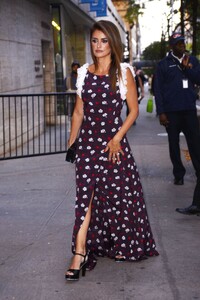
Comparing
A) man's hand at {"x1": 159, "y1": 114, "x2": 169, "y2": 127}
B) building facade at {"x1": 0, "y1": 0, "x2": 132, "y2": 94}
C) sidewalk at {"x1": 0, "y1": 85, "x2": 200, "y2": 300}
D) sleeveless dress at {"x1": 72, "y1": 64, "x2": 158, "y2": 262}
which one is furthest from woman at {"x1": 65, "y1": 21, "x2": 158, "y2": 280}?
building facade at {"x1": 0, "y1": 0, "x2": 132, "y2": 94}

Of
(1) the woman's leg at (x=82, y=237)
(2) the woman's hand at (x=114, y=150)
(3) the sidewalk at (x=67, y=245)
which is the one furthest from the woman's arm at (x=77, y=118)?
(3) the sidewalk at (x=67, y=245)

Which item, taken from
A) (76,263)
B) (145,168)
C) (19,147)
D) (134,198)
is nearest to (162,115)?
(145,168)

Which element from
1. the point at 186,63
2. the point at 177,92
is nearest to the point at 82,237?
the point at 186,63

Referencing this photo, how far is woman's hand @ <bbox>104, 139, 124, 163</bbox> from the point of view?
14.8 ft

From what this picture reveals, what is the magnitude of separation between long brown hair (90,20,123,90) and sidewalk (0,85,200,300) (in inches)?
57.5

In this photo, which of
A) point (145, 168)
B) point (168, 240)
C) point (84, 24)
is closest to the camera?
point (168, 240)

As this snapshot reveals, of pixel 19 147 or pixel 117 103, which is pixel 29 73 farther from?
pixel 117 103

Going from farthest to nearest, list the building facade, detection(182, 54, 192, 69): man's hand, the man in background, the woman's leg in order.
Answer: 1. the building facade
2. the man in background
3. detection(182, 54, 192, 69): man's hand
4. the woman's leg

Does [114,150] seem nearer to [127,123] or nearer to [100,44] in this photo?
[127,123]

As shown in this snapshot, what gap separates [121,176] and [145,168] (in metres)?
4.68

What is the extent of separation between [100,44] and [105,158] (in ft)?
2.84

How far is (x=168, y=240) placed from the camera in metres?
5.45

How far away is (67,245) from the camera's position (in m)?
5.33

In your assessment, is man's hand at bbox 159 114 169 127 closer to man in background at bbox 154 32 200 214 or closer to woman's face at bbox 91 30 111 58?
man in background at bbox 154 32 200 214
